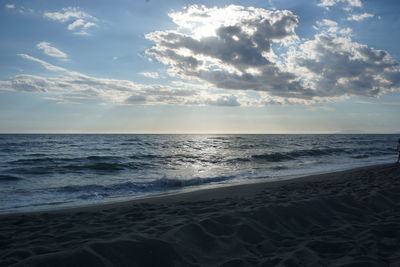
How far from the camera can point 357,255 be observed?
349 cm

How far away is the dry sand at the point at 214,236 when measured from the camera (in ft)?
11.0

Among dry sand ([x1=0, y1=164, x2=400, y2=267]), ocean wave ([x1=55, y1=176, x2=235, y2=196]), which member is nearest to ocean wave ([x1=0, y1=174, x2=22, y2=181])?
ocean wave ([x1=55, y1=176, x2=235, y2=196])

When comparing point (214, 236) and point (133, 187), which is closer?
point (214, 236)

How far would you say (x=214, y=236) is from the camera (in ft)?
13.4

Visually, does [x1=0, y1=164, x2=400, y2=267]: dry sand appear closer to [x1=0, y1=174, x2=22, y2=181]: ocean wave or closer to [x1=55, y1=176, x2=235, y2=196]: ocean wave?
[x1=55, y1=176, x2=235, y2=196]: ocean wave

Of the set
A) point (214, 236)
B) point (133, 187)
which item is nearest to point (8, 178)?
point (133, 187)

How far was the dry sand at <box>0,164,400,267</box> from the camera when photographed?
335cm

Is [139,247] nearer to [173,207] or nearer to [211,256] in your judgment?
[211,256]

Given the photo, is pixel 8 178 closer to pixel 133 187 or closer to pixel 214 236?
pixel 133 187

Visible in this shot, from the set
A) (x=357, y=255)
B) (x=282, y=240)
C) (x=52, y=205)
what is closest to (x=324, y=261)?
(x=357, y=255)

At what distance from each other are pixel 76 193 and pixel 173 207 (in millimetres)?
5347

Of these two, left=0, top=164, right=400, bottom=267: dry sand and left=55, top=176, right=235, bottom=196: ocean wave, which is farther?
left=55, top=176, right=235, bottom=196: ocean wave

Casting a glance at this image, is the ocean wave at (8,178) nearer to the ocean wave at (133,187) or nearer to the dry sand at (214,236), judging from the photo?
the ocean wave at (133,187)

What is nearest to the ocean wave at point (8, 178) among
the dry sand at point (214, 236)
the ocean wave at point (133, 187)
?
the ocean wave at point (133, 187)
